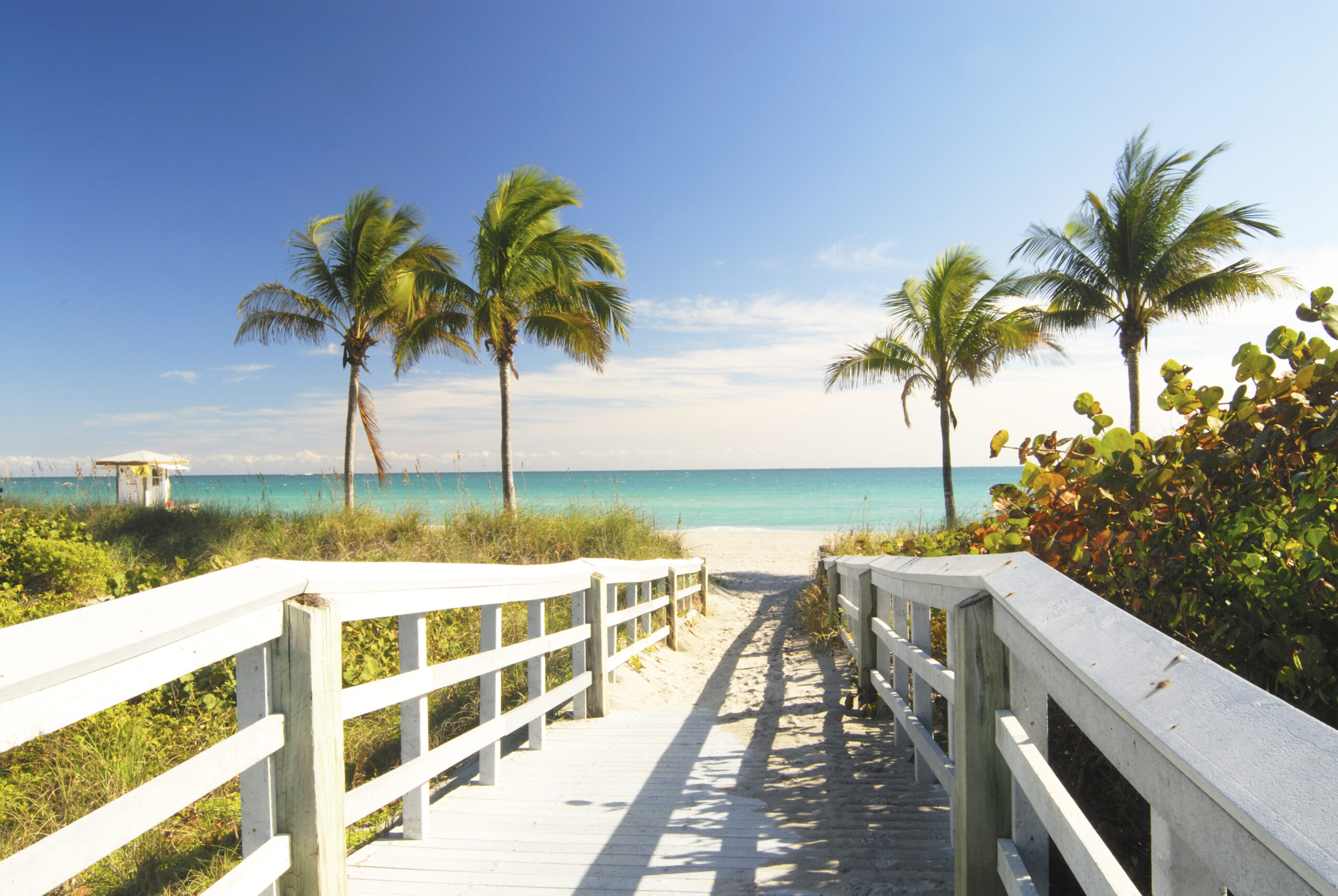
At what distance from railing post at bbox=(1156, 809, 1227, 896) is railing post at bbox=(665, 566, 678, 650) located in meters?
6.67

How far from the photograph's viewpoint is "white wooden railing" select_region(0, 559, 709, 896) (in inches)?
47.9

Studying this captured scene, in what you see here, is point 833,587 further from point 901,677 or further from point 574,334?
point 574,334

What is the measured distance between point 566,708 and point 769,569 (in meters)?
11.4

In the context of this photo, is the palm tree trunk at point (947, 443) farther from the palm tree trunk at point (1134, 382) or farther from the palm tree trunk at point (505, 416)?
the palm tree trunk at point (505, 416)

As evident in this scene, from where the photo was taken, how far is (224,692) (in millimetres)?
4969

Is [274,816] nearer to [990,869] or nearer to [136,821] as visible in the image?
[136,821]

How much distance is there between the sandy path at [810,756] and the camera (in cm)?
261

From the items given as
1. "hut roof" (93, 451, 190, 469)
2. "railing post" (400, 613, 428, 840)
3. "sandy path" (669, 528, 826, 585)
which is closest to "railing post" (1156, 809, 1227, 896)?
"railing post" (400, 613, 428, 840)

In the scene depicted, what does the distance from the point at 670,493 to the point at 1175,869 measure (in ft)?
184

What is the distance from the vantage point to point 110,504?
14320 millimetres

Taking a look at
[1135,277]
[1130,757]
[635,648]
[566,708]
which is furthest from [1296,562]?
[1135,277]

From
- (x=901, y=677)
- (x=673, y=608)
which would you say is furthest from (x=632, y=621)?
(x=901, y=677)

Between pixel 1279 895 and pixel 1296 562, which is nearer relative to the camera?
pixel 1279 895

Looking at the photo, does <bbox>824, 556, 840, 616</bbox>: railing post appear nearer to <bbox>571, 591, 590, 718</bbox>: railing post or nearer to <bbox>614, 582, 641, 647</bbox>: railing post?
<bbox>614, 582, 641, 647</bbox>: railing post
